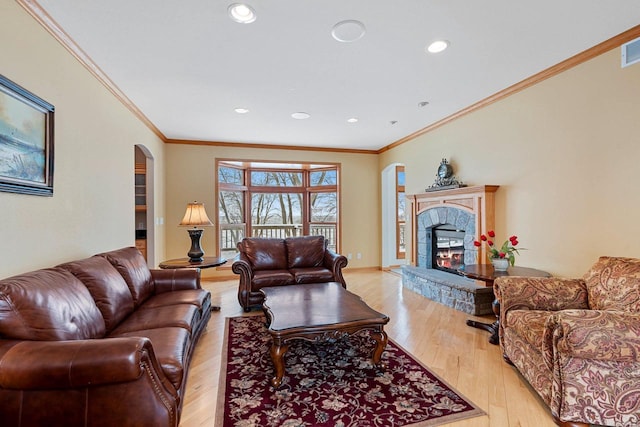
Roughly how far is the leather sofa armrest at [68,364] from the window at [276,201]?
4.63 meters

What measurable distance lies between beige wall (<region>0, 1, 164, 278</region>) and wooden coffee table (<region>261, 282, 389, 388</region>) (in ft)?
5.33

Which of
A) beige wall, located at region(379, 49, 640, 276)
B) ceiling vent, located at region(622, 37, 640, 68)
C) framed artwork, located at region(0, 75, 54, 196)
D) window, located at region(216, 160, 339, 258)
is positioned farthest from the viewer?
window, located at region(216, 160, 339, 258)

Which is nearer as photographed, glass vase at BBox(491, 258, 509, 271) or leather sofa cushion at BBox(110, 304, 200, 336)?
leather sofa cushion at BBox(110, 304, 200, 336)

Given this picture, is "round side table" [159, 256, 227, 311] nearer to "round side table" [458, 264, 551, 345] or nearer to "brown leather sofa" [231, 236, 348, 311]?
"brown leather sofa" [231, 236, 348, 311]

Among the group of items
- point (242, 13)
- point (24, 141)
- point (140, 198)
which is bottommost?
point (140, 198)

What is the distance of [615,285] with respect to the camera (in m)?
2.05

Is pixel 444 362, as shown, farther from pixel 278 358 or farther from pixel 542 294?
pixel 278 358

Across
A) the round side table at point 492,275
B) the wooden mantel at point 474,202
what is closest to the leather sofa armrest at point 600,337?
the round side table at point 492,275

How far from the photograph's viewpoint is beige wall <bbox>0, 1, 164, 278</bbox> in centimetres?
183

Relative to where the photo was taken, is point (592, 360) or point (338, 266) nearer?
point (592, 360)

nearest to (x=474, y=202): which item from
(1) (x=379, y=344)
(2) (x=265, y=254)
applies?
(1) (x=379, y=344)

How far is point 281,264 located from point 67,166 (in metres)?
2.57

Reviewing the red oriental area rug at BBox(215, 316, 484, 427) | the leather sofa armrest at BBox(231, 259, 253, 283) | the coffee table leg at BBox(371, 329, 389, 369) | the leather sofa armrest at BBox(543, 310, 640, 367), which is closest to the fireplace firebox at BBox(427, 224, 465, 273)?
the red oriental area rug at BBox(215, 316, 484, 427)

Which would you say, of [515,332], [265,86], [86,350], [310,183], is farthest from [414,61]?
→ [310,183]
